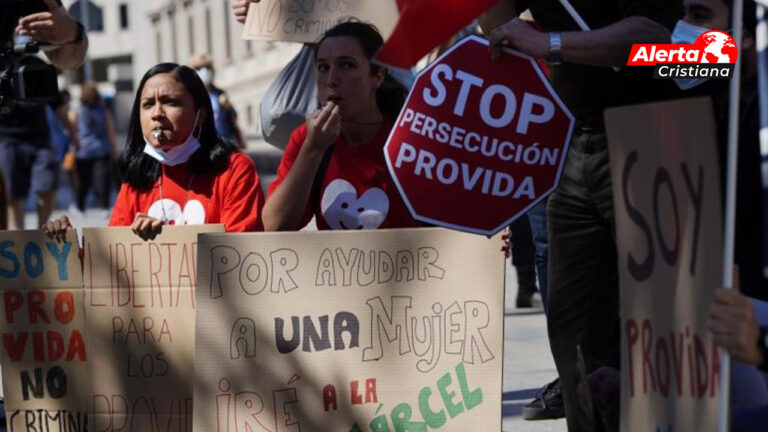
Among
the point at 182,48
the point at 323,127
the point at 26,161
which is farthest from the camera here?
the point at 182,48

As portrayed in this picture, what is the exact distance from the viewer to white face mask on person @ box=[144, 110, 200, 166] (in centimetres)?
510

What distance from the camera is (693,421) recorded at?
315 cm

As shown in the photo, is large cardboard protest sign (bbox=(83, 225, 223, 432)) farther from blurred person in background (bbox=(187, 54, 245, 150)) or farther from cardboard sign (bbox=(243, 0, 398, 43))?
blurred person in background (bbox=(187, 54, 245, 150))

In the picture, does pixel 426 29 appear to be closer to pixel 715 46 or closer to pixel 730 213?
pixel 715 46

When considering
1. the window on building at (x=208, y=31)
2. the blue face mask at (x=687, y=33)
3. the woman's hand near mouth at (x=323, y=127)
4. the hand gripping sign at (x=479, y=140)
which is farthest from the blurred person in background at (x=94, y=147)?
the window on building at (x=208, y=31)

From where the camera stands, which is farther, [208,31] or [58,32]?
[208,31]

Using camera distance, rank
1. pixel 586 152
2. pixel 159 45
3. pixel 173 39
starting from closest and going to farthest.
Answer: pixel 586 152
pixel 173 39
pixel 159 45

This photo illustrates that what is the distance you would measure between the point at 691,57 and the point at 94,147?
14.0 meters

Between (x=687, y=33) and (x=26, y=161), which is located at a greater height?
(x=687, y=33)

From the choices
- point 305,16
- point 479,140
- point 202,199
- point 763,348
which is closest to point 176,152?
point 202,199

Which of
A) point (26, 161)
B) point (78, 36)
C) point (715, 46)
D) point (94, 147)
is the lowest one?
point (94, 147)

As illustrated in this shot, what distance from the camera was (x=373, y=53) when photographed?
191 inches

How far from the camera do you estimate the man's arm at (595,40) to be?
399 cm

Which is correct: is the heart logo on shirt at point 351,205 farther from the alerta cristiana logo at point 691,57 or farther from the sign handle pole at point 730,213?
the sign handle pole at point 730,213
